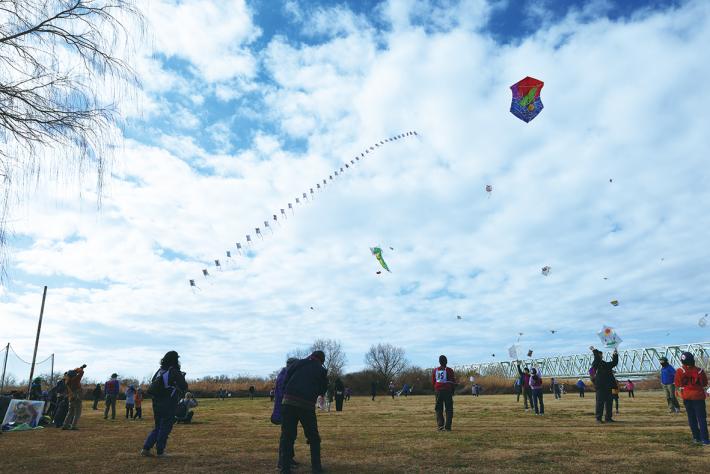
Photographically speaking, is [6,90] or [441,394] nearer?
[6,90]

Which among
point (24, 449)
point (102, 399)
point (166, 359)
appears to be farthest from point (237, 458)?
point (102, 399)

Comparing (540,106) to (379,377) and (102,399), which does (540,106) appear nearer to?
(102,399)

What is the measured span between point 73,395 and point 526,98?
61.6 feet

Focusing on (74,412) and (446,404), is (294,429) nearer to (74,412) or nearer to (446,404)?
(446,404)

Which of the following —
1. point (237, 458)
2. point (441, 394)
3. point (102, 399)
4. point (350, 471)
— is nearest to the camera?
point (350, 471)

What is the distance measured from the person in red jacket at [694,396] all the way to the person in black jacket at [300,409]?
7348 millimetres

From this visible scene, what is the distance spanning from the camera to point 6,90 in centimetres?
788

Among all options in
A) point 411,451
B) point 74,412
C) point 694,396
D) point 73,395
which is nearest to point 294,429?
point 411,451

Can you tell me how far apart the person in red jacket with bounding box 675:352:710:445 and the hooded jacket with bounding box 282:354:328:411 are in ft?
23.9

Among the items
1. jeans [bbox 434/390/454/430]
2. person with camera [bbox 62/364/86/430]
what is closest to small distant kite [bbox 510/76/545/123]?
jeans [bbox 434/390/454/430]

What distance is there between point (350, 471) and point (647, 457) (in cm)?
499

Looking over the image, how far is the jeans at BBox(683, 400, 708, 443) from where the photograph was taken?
30.4 feet

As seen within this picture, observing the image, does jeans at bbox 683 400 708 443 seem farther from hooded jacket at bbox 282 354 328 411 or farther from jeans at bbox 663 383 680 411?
jeans at bbox 663 383 680 411

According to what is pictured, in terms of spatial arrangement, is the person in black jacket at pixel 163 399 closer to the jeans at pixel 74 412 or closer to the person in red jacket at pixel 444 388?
the person in red jacket at pixel 444 388
